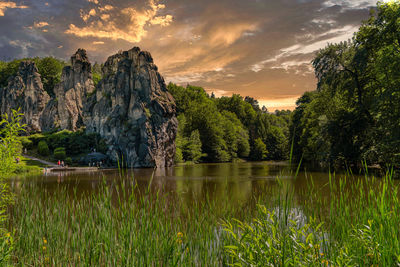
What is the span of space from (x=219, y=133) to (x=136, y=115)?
23.1 meters

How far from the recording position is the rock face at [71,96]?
166 ft

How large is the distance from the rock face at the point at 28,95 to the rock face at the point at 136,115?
1856cm

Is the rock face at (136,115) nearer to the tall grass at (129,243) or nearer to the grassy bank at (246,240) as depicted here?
the tall grass at (129,243)

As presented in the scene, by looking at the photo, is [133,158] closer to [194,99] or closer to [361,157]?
[361,157]

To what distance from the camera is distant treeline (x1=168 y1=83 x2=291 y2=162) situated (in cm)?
5416

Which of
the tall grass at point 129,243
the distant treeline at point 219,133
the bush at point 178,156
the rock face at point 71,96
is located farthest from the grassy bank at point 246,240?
the rock face at point 71,96

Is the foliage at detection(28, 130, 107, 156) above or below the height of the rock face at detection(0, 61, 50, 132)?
below

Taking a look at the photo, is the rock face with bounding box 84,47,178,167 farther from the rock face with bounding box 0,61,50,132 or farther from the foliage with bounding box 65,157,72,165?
the rock face with bounding box 0,61,50,132

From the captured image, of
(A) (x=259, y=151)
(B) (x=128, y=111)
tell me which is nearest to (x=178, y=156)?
(B) (x=128, y=111)

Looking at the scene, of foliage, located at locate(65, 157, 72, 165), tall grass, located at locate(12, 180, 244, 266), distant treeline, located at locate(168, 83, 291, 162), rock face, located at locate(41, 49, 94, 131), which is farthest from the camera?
distant treeline, located at locate(168, 83, 291, 162)

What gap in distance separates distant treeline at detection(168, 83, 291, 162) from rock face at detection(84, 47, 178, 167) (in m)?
7.36

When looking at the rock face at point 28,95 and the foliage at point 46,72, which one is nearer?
the rock face at point 28,95

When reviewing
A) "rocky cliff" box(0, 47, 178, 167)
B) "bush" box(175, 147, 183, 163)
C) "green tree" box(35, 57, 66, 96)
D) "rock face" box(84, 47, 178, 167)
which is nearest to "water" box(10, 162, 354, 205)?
"rocky cliff" box(0, 47, 178, 167)

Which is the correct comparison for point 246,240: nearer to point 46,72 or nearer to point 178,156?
point 178,156
